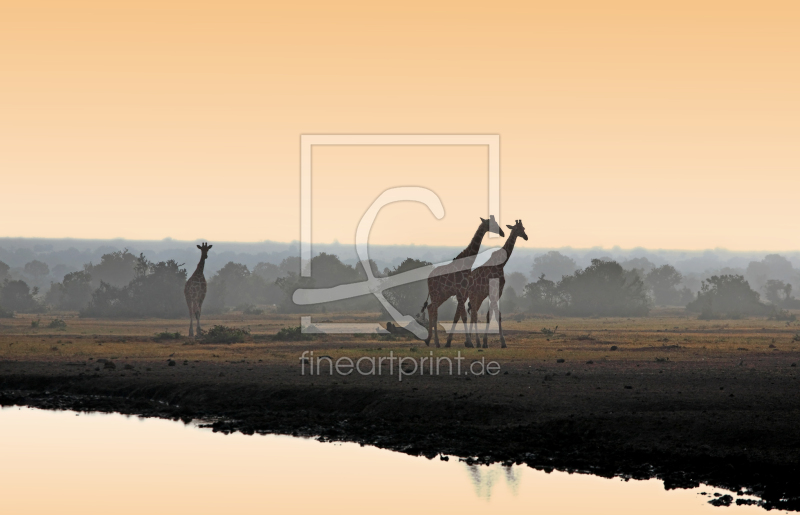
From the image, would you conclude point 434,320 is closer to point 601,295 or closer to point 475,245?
point 475,245

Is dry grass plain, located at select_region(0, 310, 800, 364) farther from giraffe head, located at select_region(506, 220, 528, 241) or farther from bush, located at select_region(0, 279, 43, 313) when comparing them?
bush, located at select_region(0, 279, 43, 313)

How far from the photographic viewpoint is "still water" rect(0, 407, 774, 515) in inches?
512

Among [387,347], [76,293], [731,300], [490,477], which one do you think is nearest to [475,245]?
[387,347]

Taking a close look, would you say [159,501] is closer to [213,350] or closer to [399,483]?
[399,483]

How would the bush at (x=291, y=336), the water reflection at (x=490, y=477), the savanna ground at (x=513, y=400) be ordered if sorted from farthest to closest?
the bush at (x=291, y=336) < the savanna ground at (x=513, y=400) < the water reflection at (x=490, y=477)

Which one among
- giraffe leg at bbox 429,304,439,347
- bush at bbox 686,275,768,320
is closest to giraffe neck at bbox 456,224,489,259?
giraffe leg at bbox 429,304,439,347

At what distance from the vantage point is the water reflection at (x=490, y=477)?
44.2 feet

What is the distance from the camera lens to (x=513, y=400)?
18.6 metres

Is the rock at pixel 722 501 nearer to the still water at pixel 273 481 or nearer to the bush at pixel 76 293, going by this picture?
the still water at pixel 273 481

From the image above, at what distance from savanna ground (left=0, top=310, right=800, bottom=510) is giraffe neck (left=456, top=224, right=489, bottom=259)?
353 cm

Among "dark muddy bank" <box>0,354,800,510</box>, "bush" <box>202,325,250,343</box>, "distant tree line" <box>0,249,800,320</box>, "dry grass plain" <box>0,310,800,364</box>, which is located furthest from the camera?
"distant tree line" <box>0,249,800,320</box>

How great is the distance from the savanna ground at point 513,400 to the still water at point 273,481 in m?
0.66

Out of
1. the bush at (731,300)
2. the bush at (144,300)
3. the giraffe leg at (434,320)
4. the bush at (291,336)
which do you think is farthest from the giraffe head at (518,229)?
the bush at (731,300)

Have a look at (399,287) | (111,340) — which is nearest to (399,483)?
(111,340)
